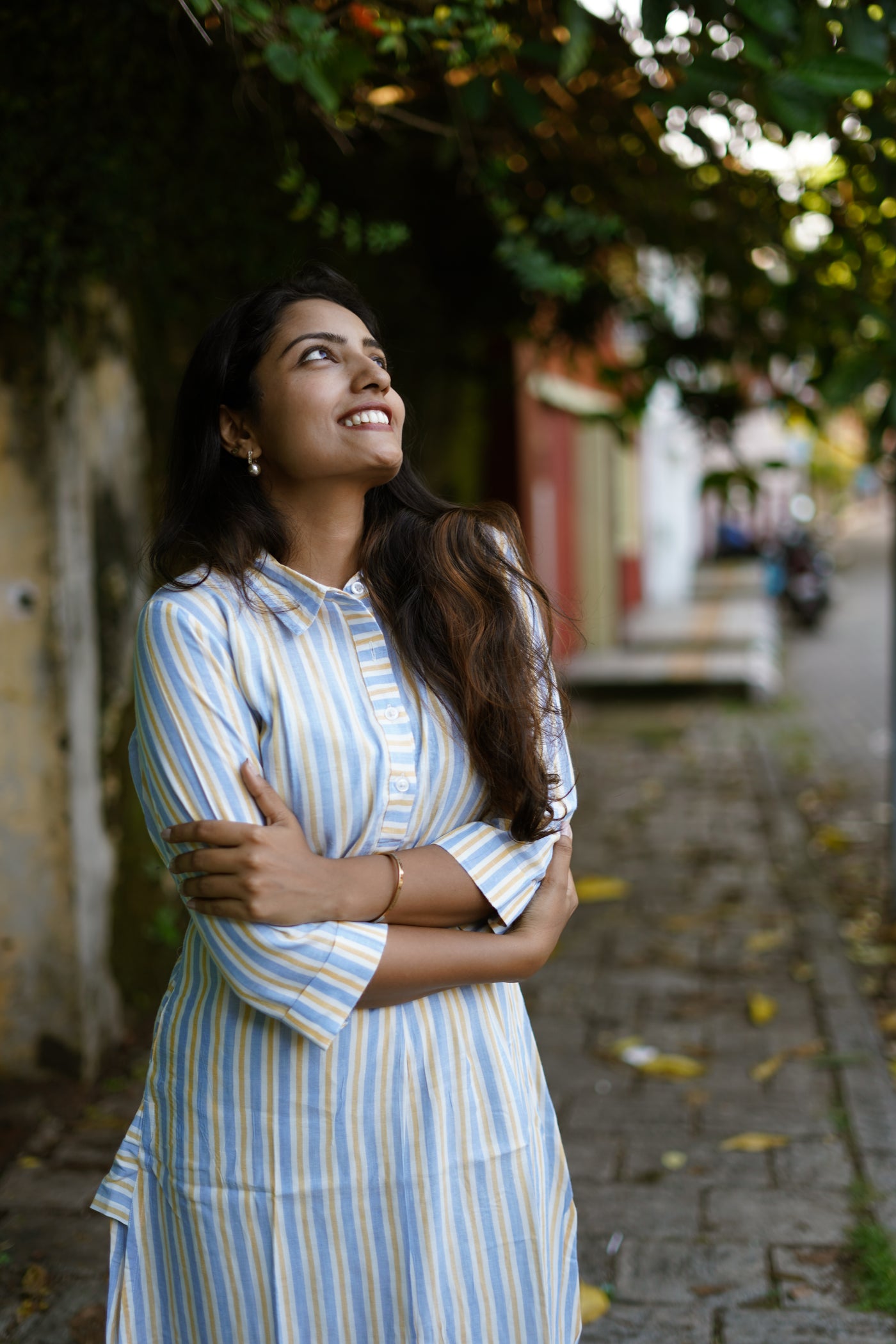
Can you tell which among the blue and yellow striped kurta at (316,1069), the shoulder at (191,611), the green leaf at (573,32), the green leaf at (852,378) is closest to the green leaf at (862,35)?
the green leaf at (573,32)

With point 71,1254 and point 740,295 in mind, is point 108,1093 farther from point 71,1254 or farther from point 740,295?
point 740,295

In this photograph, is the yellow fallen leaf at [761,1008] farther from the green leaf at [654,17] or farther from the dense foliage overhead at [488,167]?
the green leaf at [654,17]

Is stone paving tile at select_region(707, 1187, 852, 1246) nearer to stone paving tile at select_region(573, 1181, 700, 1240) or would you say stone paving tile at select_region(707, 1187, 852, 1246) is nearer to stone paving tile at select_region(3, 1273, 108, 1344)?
stone paving tile at select_region(573, 1181, 700, 1240)

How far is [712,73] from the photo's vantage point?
3104 millimetres

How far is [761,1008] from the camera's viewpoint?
4.69 m

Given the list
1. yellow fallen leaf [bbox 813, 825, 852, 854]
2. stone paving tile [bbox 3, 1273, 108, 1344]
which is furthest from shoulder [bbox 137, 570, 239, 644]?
yellow fallen leaf [bbox 813, 825, 852, 854]

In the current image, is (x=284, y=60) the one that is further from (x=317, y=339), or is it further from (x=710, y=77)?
(x=317, y=339)

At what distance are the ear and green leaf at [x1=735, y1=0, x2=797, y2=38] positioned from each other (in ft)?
5.13

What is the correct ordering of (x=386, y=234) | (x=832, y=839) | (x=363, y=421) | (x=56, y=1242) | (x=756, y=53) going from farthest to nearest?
(x=832, y=839) < (x=386, y=234) < (x=56, y=1242) < (x=756, y=53) < (x=363, y=421)

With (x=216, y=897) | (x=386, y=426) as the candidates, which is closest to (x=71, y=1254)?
(x=216, y=897)

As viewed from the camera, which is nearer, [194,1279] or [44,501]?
[194,1279]

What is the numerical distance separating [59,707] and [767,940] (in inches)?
125

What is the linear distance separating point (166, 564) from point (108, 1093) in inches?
102

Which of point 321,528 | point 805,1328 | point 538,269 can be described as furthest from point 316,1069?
point 538,269
